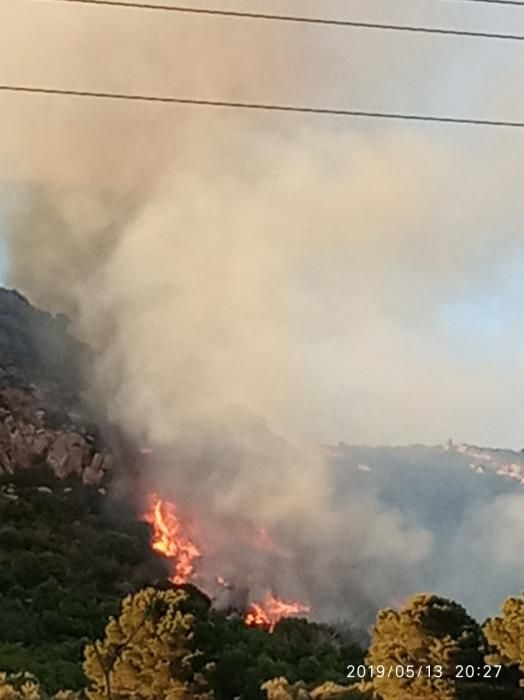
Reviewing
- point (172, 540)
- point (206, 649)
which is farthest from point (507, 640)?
point (172, 540)

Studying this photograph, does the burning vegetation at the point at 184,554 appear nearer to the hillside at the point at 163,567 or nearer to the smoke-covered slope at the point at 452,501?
the hillside at the point at 163,567

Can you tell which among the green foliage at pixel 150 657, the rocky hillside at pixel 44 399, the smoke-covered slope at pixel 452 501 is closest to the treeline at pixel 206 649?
the green foliage at pixel 150 657

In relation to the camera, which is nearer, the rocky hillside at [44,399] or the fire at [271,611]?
the fire at [271,611]

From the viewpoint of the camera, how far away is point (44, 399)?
43.2 feet

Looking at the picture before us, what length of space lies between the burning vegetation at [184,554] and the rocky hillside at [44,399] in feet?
3.27

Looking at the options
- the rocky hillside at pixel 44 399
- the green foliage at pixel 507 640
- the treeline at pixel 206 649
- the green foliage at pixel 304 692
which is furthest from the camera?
the rocky hillside at pixel 44 399

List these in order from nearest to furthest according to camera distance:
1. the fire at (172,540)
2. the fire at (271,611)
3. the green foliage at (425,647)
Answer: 1. the green foliage at (425,647)
2. the fire at (271,611)
3. the fire at (172,540)

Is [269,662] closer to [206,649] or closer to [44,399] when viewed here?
[206,649]

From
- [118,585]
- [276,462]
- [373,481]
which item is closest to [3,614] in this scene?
[118,585]

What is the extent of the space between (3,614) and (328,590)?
4.08m

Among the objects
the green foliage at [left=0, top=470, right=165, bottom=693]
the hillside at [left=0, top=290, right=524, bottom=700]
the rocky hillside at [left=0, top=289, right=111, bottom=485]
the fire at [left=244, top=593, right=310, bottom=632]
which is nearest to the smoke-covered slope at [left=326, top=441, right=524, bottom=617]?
the hillside at [left=0, top=290, right=524, bottom=700]

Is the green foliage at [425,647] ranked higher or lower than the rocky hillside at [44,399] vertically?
lower

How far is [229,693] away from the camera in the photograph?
318 inches

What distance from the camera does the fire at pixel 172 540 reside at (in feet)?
37.0
